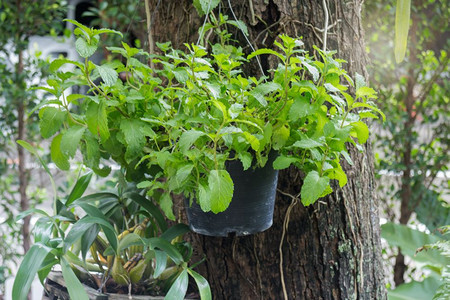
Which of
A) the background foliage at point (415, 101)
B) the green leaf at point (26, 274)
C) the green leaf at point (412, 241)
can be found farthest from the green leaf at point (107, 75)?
the background foliage at point (415, 101)

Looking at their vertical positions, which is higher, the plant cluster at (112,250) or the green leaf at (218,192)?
the green leaf at (218,192)

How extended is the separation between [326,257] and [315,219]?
0.09m

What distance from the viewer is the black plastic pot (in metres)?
0.86

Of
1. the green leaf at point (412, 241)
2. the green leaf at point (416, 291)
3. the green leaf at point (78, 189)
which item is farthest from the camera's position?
the green leaf at point (412, 241)

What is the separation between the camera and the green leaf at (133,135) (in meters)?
0.80

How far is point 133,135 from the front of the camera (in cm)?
80

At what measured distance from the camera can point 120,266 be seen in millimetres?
1026

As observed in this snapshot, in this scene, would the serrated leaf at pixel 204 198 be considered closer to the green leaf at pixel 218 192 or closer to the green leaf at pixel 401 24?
the green leaf at pixel 218 192

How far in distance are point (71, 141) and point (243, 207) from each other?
31cm

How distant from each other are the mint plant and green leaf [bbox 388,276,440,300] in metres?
0.88

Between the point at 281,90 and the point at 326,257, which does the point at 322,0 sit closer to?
the point at 281,90

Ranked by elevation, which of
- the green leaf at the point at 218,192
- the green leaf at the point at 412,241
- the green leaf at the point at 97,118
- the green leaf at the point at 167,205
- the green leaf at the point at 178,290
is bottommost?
the green leaf at the point at 412,241

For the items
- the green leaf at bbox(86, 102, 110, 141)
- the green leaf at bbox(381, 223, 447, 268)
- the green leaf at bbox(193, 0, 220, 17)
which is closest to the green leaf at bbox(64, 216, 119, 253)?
the green leaf at bbox(86, 102, 110, 141)

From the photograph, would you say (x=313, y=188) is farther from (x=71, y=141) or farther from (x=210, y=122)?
(x=71, y=141)
